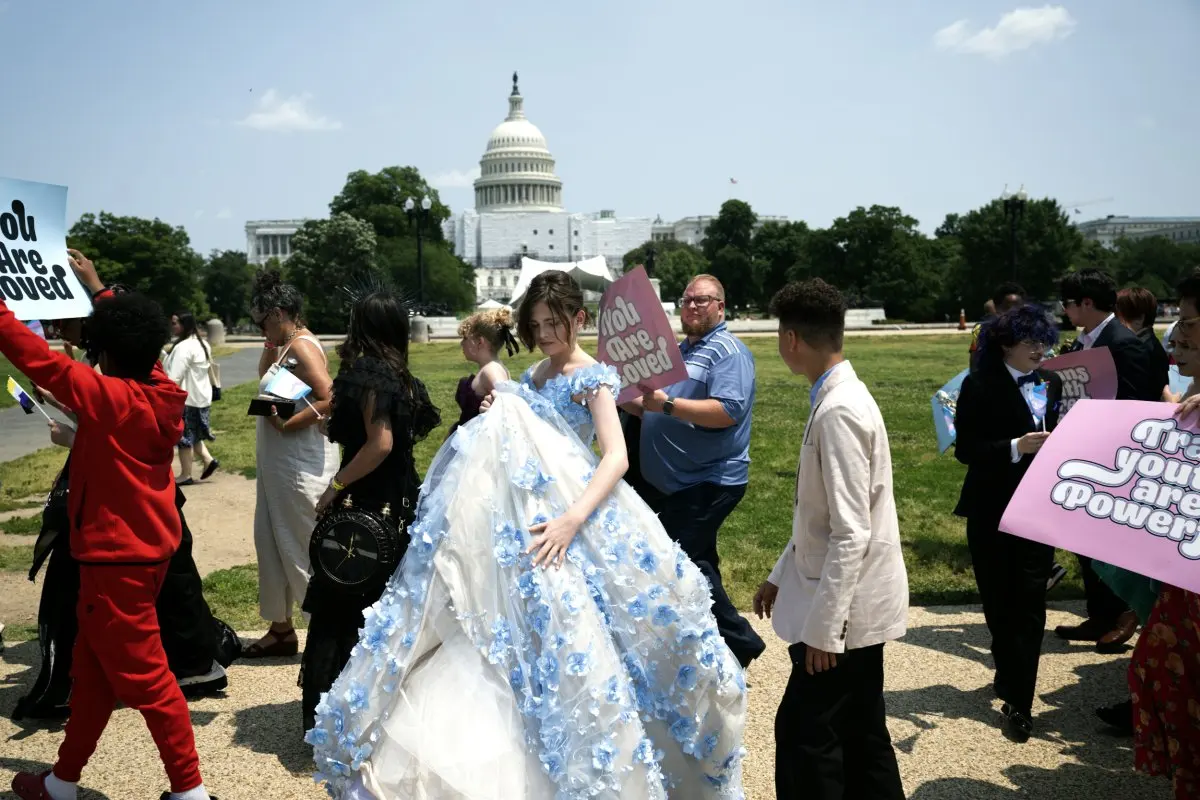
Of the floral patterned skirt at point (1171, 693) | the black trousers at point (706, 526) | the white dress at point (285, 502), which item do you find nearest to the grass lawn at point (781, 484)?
the white dress at point (285, 502)

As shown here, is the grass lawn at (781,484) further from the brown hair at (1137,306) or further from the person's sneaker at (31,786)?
the person's sneaker at (31,786)

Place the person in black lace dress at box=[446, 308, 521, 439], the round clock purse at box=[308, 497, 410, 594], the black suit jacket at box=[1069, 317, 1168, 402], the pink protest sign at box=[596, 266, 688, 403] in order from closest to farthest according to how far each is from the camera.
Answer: the round clock purse at box=[308, 497, 410, 594] → the pink protest sign at box=[596, 266, 688, 403] → the person in black lace dress at box=[446, 308, 521, 439] → the black suit jacket at box=[1069, 317, 1168, 402]

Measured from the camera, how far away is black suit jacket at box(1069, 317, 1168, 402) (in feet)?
19.0

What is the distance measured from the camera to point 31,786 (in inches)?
154

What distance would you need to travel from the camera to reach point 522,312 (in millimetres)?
3918

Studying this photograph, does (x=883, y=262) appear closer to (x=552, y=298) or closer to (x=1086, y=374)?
(x=1086, y=374)

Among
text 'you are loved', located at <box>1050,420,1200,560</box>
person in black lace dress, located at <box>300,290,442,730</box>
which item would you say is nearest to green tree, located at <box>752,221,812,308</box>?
person in black lace dress, located at <box>300,290,442,730</box>

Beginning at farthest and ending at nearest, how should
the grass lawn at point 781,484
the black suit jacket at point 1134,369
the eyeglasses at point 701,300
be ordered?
the grass lawn at point 781,484, the black suit jacket at point 1134,369, the eyeglasses at point 701,300

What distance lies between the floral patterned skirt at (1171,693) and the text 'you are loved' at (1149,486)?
52cm

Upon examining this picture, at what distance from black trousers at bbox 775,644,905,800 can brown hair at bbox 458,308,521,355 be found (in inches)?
114

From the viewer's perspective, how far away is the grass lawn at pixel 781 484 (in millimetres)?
7430

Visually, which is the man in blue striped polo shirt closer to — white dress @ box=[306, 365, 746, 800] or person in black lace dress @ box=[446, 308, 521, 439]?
person in black lace dress @ box=[446, 308, 521, 439]

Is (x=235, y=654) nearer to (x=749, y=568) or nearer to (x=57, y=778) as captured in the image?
(x=57, y=778)

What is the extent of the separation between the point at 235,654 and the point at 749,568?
13.3 ft
